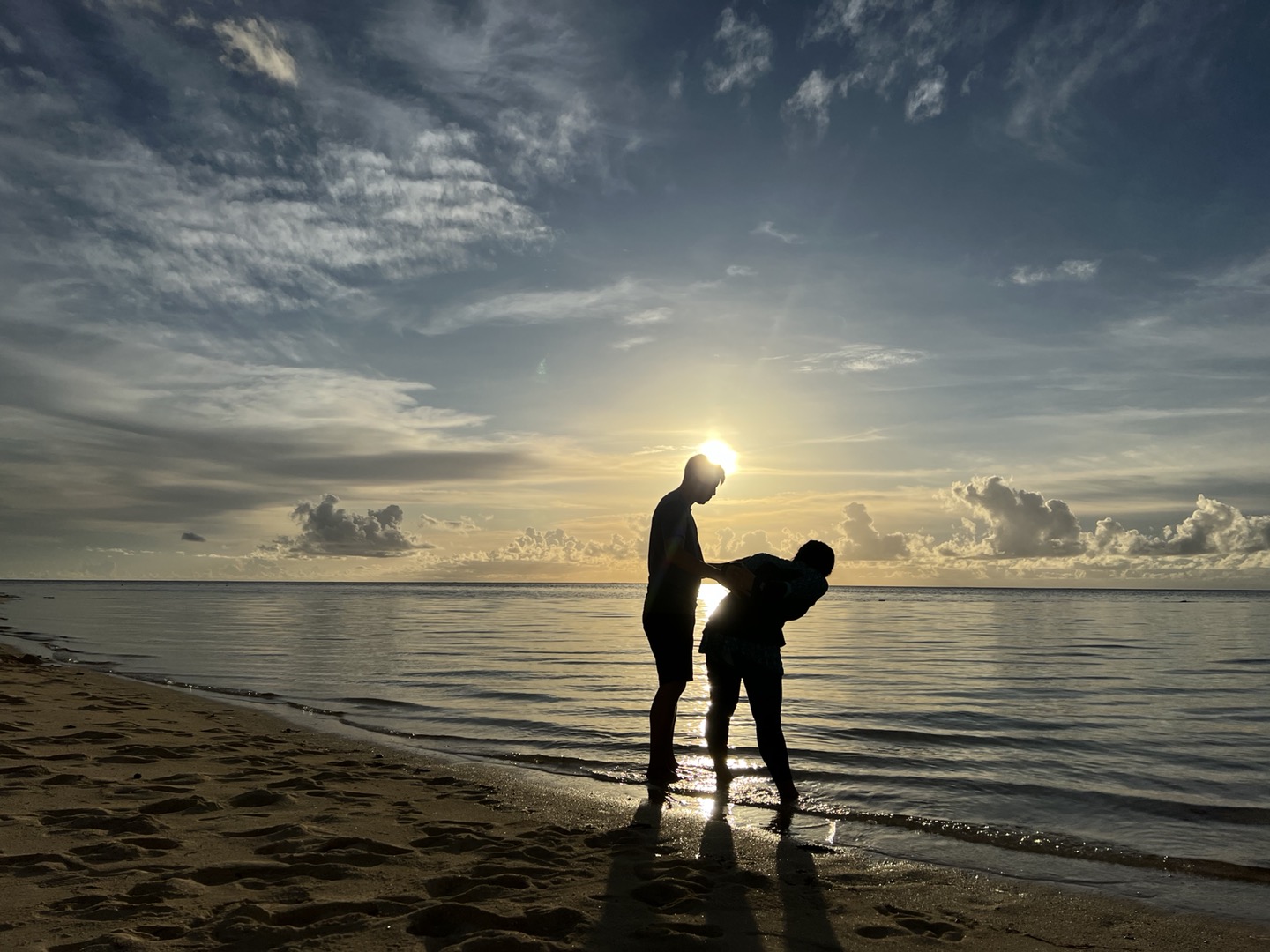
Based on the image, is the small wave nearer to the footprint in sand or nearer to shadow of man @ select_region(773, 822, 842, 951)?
shadow of man @ select_region(773, 822, 842, 951)

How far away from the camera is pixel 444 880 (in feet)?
13.9

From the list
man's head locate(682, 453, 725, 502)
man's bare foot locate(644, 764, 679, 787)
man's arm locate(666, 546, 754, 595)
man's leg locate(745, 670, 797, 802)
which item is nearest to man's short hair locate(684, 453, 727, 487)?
man's head locate(682, 453, 725, 502)

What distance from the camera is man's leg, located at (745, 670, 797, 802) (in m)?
5.94

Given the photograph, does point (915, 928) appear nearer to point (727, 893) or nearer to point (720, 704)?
point (727, 893)

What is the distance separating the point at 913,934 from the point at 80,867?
4.10 meters

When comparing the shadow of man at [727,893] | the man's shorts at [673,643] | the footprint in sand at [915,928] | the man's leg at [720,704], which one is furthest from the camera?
the man's shorts at [673,643]

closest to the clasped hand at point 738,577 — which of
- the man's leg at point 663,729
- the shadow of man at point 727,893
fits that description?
the man's leg at point 663,729

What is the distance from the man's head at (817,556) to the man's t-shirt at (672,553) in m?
0.80

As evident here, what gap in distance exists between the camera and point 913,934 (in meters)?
3.87

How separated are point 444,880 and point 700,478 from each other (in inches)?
134

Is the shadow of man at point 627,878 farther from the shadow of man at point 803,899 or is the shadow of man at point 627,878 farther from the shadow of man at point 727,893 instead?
the shadow of man at point 803,899

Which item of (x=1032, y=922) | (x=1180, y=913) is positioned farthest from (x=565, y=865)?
(x=1180, y=913)

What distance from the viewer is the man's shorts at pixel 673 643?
6375 mm

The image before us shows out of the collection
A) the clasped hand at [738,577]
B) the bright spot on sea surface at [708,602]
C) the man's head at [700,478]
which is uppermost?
the man's head at [700,478]
